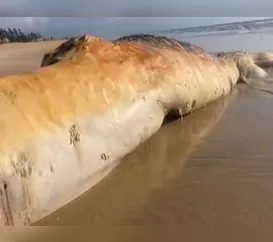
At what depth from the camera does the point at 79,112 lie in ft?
9.06

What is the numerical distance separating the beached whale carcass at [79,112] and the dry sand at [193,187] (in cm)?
11

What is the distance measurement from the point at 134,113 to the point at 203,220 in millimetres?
823

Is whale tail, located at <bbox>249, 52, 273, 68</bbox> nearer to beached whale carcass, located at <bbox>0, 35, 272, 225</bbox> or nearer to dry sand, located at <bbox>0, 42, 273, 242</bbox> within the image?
dry sand, located at <bbox>0, 42, 273, 242</bbox>

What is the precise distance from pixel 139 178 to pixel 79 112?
1.57ft

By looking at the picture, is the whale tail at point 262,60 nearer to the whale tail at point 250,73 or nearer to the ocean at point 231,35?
the whale tail at point 250,73

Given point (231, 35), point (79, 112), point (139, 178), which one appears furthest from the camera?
point (231, 35)

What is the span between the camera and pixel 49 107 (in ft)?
8.72

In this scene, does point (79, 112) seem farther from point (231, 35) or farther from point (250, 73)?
point (231, 35)

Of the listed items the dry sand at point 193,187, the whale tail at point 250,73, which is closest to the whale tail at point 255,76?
the whale tail at point 250,73

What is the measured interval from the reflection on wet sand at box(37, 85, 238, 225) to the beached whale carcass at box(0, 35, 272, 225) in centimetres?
6

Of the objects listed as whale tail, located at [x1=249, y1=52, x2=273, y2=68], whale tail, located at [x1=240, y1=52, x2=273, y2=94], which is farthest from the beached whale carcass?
whale tail, located at [x1=249, y1=52, x2=273, y2=68]

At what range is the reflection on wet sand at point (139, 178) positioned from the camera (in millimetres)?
2576

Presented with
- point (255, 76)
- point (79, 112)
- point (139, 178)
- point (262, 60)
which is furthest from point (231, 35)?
point (79, 112)

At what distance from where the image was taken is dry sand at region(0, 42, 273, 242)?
237 centimetres
